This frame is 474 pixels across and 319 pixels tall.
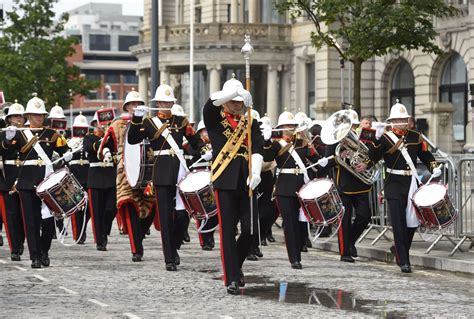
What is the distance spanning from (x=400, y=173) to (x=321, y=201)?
3.61ft

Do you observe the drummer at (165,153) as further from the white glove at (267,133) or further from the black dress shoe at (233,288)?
the black dress shoe at (233,288)

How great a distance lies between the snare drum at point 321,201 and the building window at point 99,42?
145523mm

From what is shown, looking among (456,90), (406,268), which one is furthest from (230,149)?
(456,90)

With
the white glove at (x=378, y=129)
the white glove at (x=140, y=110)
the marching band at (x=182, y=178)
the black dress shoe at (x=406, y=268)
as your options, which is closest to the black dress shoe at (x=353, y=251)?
the marching band at (x=182, y=178)

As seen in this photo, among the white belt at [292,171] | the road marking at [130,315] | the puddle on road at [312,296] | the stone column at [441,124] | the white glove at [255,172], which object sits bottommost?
the stone column at [441,124]

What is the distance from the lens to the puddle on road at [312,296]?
1274 centimetres

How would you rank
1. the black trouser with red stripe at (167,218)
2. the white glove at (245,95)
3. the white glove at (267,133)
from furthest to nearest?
the white glove at (267,133) < the black trouser with red stripe at (167,218) < the white glove at (245,95)

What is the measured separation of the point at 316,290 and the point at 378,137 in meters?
3.02

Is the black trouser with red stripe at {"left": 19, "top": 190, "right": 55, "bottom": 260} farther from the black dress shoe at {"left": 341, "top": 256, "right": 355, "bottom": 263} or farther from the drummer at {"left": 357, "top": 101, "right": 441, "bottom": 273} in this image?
the drummer at {"left": 357, "top": 101, "right": 441, "bottom": 273}

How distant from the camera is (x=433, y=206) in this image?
1641cm

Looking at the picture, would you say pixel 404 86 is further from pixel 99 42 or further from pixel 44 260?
pixel 99 42

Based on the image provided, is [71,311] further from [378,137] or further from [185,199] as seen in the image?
[378,137]

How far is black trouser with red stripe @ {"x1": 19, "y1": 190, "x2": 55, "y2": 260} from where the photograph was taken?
54.3 feet

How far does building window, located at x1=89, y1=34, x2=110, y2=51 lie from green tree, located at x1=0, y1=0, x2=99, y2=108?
101 meters
